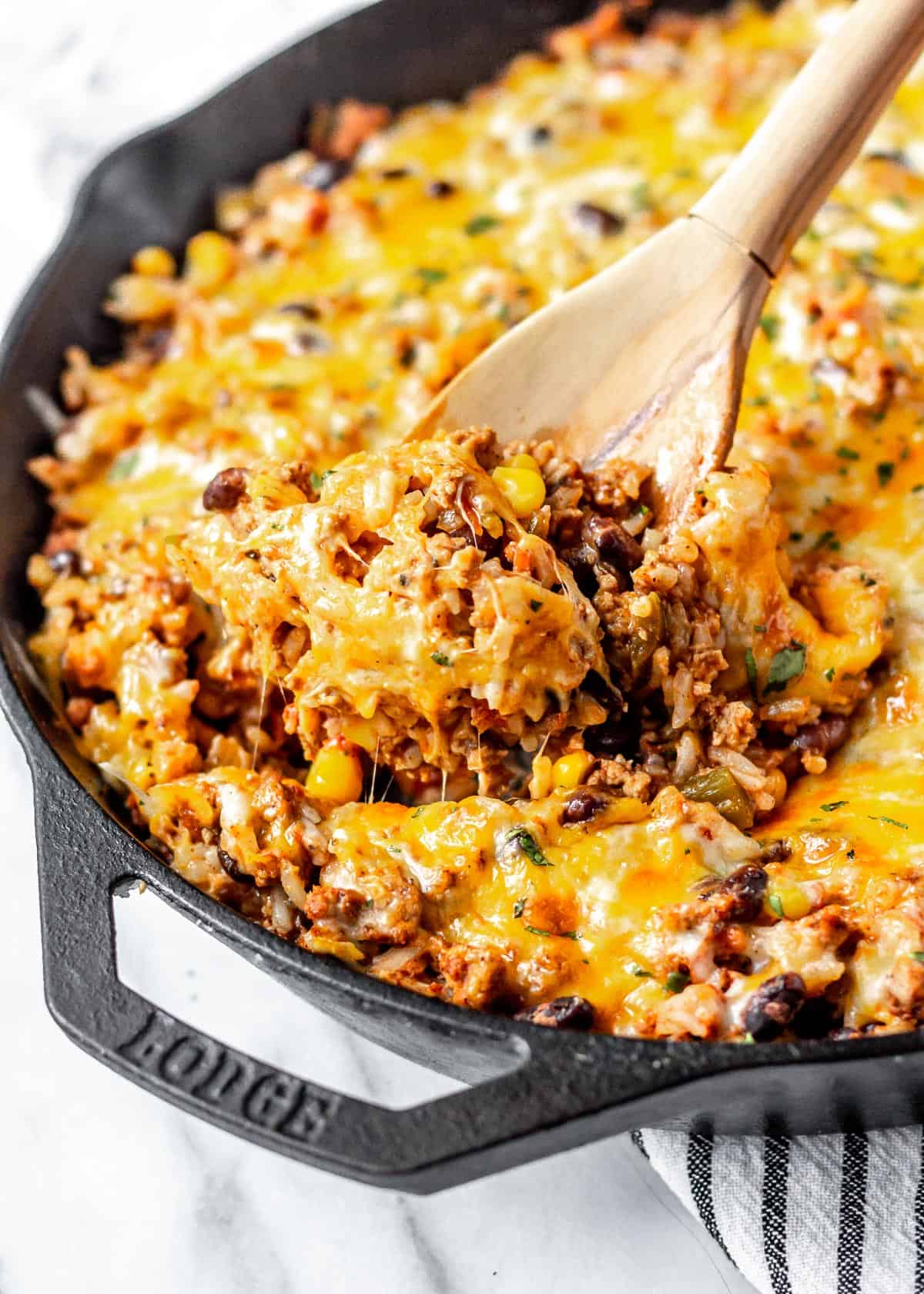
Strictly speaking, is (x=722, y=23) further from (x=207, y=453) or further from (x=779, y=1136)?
(x=779, y=1136)

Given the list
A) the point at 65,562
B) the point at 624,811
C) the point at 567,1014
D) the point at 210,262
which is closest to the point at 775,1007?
the point at 567,1014

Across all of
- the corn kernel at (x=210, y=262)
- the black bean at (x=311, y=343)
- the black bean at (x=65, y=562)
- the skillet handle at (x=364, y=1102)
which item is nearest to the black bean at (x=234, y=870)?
the skillet handle at (x=364, y=1102)

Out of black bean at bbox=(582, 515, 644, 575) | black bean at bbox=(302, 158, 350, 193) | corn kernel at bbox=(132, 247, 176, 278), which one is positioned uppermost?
corn kernel at bbox=(132, 247, 176, 278)

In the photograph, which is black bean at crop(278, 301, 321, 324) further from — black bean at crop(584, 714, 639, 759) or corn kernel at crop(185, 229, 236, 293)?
black bean at crop(584, 714, 639, 759)

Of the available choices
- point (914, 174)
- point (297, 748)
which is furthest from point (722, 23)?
point (297, 748)

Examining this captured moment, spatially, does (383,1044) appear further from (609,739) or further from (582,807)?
(609,739)

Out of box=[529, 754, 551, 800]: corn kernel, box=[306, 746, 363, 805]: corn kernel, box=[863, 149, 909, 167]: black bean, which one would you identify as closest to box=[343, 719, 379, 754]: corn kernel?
box=[306, 746, 363, 805]: corn kernel

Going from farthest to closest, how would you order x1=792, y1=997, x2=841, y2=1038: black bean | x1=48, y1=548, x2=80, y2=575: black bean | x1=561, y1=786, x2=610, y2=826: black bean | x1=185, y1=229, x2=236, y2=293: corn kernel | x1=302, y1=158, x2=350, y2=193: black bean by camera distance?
x1=302, y1=158, x2=350, y2=193: black bean < x1=185, y1=229, x2=236, y2=293: corn kernel < x1=48, y1=548, x2=80, y2=575: black bean < x1=561, y1=786, x2=610, y2=826: black bean < x1=792, y1=997, x2=841, y2=1038: black bean
